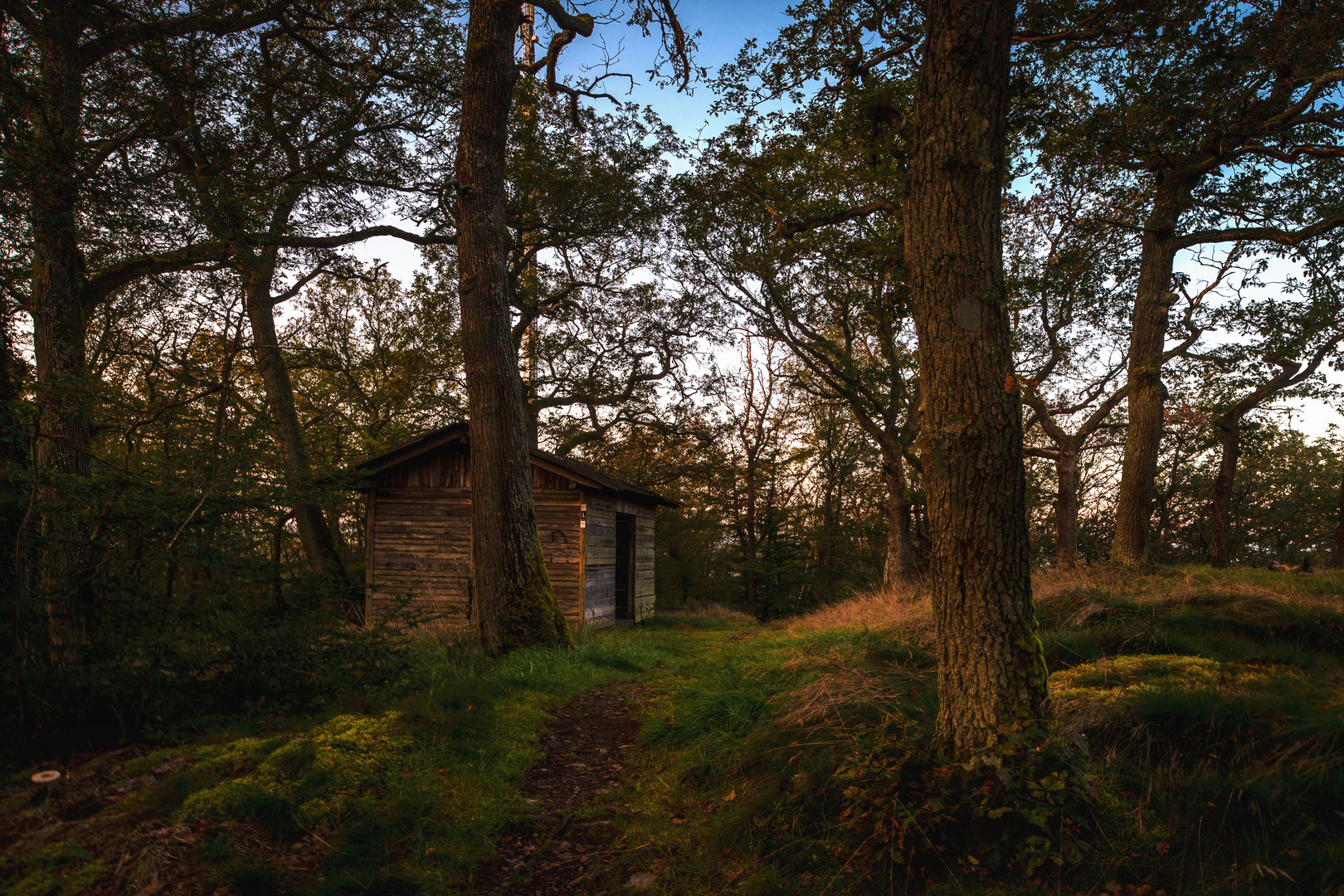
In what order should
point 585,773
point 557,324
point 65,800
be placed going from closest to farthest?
point 65,800 → point 585,773 → point 557,324

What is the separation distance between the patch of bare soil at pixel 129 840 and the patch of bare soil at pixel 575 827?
1030 mm

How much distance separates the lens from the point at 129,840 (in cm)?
346

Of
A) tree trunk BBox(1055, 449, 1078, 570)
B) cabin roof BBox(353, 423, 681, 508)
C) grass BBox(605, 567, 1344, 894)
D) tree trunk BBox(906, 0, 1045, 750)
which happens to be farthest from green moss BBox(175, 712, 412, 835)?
tree trunk BBox(1055, 449, 1078, 570)

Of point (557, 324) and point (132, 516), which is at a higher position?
point (557, 324)

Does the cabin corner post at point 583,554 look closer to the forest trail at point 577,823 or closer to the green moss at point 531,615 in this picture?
the green moss at point 531,615

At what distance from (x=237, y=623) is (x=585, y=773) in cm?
304

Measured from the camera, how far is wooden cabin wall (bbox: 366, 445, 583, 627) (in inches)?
552

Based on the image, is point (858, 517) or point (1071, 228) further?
point (858, 517)

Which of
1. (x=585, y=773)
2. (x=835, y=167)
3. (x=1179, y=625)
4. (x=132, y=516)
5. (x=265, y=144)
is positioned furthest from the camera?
(x=835, y=167)

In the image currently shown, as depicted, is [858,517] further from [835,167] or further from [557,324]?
[835,167]

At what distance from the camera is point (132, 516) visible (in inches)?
202

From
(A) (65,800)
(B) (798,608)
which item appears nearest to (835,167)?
(A) (65,800)

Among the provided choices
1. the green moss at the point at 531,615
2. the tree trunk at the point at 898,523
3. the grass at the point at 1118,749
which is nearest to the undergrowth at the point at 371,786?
the grass at the point at 1118,749

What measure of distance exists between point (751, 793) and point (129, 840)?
3.33 metres
